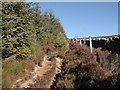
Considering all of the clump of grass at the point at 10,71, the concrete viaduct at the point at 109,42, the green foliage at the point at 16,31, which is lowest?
the concrete viaduct at the point at 109,42

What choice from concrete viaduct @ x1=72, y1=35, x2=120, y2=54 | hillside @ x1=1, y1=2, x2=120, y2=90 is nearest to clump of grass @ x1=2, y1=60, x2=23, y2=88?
hillside @ x1=1, y1=2, x2=120, y2=90

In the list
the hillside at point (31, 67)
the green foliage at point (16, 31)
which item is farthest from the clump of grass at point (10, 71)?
the green foliage at point (16, 31)

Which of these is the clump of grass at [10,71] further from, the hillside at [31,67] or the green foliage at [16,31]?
the green foliage at [16,31]

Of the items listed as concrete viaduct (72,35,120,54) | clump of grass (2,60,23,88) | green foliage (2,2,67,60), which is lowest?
concrete viaduct (72,35,120,54)

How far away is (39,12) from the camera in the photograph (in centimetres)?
3662

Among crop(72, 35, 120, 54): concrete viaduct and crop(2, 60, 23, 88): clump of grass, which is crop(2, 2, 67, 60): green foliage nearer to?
crop(2, 60, 23, 88): clump of grass

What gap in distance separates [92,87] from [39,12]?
2514 cm

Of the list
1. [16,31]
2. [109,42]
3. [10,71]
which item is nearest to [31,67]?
[16,31]

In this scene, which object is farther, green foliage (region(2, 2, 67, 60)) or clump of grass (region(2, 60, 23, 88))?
green foliage (region(2, 2, 67, 60))

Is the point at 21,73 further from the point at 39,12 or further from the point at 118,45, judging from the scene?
the point at 118,45

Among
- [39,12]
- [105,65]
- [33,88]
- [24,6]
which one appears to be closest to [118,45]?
[39,12]

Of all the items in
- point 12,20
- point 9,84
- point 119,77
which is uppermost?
point 12,20

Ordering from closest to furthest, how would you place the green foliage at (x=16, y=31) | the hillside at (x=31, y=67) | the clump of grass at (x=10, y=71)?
1. the hillside at (x=31, y=67)
2. the clump of grass at (x=10, y=71)
3. the green foliage at (x=16, y=31)

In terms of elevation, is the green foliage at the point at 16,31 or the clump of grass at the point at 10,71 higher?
the green foliage at the point at 16,31
